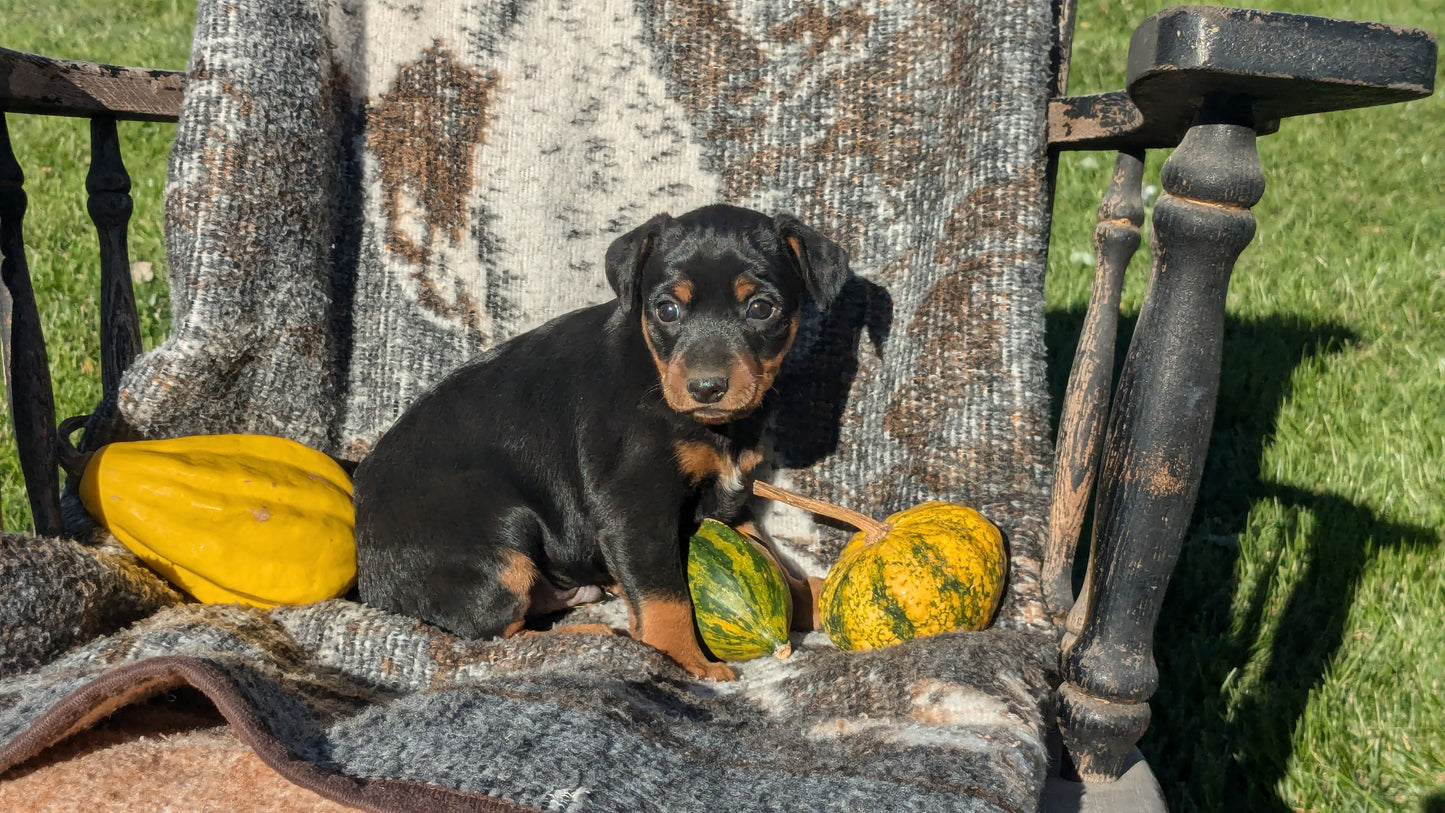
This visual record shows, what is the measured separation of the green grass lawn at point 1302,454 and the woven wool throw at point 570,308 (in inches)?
42.7

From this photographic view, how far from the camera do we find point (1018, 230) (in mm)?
2973

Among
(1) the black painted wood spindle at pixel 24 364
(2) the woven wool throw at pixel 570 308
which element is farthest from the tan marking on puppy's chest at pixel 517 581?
(1) the black painted wood spindle at pixel 24 364

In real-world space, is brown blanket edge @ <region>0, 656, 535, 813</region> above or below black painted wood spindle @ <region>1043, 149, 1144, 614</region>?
below

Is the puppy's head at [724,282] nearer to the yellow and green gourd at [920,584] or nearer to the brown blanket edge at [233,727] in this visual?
the yellow and green gourd at [920,584]

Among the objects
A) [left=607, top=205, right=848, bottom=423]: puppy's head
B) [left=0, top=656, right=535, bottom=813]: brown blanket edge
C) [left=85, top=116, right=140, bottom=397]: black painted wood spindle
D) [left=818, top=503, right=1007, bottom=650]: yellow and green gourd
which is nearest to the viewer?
[left=0, top=656, right=535, bottom=813]: brown blanket edge

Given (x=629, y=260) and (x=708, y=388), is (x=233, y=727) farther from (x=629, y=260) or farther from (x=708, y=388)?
(x=629, y=260)

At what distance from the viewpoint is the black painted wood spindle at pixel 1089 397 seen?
2.62 metres

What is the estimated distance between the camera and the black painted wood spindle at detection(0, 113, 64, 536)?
266cm

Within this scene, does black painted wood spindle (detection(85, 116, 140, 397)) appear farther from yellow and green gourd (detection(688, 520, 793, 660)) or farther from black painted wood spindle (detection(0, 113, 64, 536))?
yellow and green gourd (detection(688, 520, 793, 660))

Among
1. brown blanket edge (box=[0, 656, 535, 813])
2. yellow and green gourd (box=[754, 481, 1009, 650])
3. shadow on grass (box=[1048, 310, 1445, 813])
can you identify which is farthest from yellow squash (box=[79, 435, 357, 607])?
shadow on grass (box=[1048, 310, 1445, 813])

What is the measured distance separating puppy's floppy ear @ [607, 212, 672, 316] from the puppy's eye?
31cm

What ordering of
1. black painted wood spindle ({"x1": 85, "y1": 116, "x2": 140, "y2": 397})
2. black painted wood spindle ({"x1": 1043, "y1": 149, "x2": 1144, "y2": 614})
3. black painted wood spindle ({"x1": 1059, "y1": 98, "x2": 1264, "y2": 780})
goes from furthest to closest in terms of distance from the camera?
black painted wood spindle ({"x1": 85, "y1": 116, "x2": 140, "y2": 397})
black painted wood spindle ({"x1": 1043, "y1": 149, "x2": 1144, "y2": 614})
black painted wood spindle ({"x1": 1059, "y1": 98, "x2": 1264, "y2": 780})

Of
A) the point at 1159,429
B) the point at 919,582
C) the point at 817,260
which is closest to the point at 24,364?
the point at 817,260

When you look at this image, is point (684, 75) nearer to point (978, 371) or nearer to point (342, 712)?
point (978, 371)
